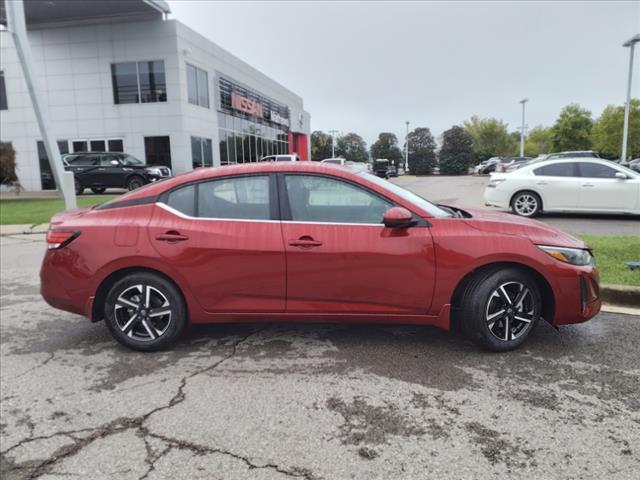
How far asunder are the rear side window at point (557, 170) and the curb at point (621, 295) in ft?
22.8

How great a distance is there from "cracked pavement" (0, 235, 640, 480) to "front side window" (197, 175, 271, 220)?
1157mm

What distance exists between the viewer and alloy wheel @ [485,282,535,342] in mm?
3855

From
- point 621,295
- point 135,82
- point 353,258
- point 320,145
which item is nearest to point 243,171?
point 353,258

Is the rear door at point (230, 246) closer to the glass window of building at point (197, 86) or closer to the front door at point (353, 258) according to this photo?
the front door at point (353, 258)

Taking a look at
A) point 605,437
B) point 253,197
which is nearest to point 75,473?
point 253,197

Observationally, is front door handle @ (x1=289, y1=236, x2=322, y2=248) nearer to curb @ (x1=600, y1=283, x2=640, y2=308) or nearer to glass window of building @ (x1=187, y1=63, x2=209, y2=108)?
curb @ (x1=600, y1=283, x2=640, y2=308)

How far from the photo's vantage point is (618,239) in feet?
25.9

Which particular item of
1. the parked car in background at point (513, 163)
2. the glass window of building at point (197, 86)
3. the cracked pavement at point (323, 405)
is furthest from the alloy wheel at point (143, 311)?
the glass window of building at point (197, 86)

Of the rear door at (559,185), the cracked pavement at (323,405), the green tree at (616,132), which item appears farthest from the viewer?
the green tree at (616,132)

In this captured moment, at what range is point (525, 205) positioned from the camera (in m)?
11.8

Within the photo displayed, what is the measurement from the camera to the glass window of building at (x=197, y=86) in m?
27.5

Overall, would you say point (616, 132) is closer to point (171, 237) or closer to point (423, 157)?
point (423, 157)

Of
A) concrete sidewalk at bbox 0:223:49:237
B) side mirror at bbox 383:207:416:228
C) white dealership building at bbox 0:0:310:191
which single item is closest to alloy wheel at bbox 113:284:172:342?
side mirror at bbox 383:207:416:228

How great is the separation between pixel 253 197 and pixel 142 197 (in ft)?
3.23
